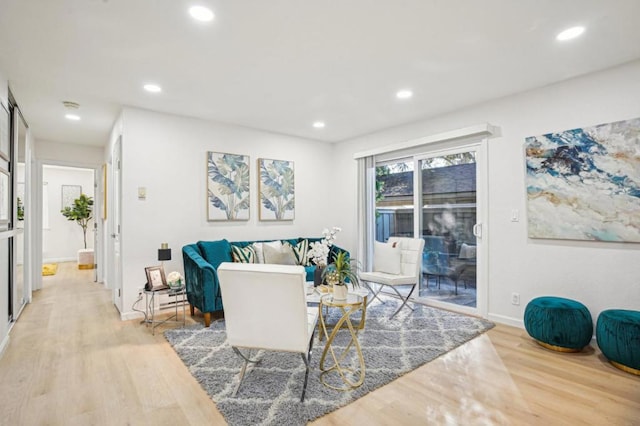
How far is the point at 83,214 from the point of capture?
8.44m

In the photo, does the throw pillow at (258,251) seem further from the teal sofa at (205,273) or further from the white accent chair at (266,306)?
the white accent chair at (266,306)

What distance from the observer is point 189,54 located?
2.71 m

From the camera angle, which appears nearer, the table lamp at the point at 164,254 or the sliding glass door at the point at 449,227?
the table lamp at the point at 164,254

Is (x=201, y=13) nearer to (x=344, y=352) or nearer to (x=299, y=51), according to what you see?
(x=299, y=51)

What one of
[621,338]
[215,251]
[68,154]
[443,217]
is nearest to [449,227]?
[443,217]

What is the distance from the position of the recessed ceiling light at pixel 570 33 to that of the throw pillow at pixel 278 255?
3678mm

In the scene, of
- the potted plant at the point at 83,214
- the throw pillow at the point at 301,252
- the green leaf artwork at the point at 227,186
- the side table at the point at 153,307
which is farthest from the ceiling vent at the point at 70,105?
the potted plant at the point at 83,214

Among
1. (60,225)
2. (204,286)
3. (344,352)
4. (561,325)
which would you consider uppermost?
(60,225)

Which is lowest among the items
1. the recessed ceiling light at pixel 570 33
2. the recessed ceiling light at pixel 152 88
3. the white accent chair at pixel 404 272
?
the white accent chair at pixel 404 272

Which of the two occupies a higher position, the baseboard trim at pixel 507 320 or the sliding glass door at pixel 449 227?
the sliding glass door at pixel 449 227

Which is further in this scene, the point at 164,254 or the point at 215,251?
Result: the point at 215,251

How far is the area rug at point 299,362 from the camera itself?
80.4 inches

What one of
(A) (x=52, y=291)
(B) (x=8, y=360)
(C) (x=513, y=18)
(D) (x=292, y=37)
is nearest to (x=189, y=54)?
(D) (x=292, y=37)

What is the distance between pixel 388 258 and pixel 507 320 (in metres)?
1.47
